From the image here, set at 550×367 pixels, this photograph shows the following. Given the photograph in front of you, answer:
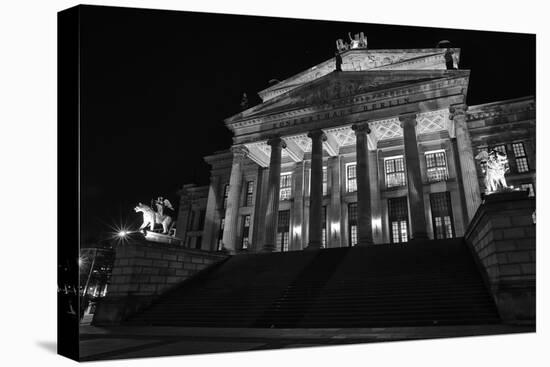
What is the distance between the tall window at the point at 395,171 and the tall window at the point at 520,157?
740cm

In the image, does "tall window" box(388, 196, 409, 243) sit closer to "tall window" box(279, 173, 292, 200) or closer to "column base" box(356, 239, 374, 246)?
"column base" box(356, 239, 374, 246)

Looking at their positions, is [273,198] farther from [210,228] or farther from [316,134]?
[210,228]

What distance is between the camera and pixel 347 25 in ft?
42.7

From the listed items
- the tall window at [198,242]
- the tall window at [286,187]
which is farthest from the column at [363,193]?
the tall window at [198,242]

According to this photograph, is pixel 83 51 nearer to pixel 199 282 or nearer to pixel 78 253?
pixel 78 253

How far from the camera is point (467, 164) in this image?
22703mm

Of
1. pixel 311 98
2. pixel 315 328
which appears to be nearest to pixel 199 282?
pixel 315 328

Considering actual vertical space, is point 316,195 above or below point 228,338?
above

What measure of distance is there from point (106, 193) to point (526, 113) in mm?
25193

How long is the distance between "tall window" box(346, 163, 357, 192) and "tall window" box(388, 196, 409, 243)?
2.98 metres

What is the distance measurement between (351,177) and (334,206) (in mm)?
3099

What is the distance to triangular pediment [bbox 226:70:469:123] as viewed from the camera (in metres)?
24.6

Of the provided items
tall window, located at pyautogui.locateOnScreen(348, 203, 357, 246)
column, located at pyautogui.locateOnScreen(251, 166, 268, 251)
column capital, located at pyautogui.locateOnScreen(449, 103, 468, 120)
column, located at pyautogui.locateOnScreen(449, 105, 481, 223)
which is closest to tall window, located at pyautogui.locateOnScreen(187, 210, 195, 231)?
column, located at pyautogui.locateOnScreen(251, 166, 268, 251)

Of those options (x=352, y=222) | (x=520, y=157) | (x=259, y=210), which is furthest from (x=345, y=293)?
(x=520, y=157)
